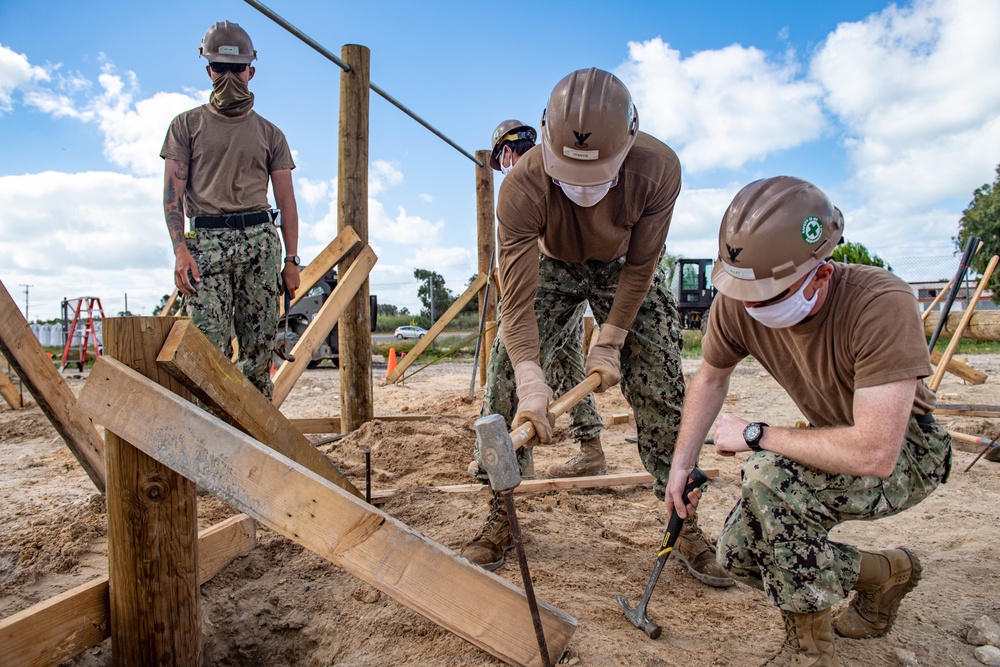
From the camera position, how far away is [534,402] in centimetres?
242

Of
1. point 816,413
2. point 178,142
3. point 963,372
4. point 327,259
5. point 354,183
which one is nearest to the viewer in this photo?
point 816,413

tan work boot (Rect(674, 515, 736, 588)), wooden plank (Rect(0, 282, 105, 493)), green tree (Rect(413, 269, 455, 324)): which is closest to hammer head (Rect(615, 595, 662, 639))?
tan work boot (Rect(674, 515, 736, 588))

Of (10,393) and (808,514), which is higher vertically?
(808,514)

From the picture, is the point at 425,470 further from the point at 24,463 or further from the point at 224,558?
the point at 24,463

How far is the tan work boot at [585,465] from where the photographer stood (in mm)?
4301

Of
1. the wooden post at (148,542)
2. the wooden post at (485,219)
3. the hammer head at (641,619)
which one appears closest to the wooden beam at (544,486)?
the hammer head at (641,619)

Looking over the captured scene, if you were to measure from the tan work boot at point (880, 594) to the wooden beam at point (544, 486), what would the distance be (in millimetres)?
1693

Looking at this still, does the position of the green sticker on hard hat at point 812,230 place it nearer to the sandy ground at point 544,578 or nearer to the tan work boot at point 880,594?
the tan work boot at point 880,594

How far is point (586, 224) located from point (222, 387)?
162cm

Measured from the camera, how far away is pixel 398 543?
5.88ft

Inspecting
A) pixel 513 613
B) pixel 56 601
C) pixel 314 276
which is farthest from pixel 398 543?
pixel 314 276

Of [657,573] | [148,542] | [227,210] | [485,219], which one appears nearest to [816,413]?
[657,573]

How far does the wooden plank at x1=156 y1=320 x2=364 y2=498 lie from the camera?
1853mm

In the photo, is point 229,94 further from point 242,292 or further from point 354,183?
point 354,183
